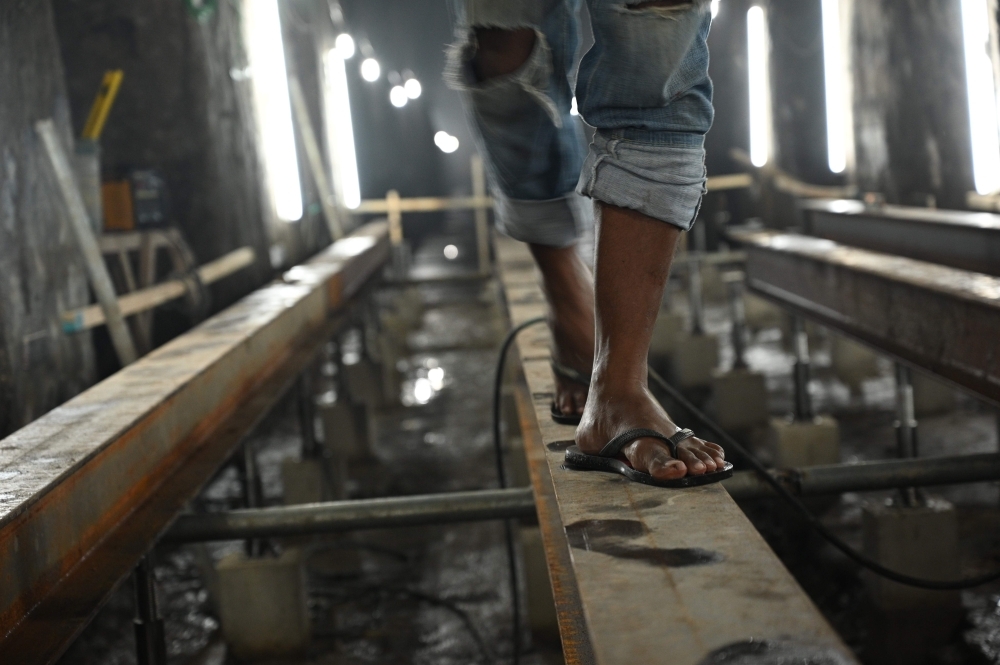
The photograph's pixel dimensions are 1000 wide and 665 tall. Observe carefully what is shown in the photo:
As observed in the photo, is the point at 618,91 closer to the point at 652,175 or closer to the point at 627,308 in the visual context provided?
the point at 652,175

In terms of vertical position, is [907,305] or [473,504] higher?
[907,305]

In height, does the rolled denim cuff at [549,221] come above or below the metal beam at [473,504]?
above

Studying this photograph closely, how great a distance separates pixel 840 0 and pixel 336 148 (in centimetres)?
605

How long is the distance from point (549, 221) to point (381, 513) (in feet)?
3.16

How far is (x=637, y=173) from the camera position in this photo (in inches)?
64.6

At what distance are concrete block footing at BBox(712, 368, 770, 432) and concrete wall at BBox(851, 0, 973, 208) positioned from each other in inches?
71.5

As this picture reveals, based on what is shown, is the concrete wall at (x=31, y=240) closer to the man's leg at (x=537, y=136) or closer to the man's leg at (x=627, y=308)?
the man's leg at (x=537, y=136)

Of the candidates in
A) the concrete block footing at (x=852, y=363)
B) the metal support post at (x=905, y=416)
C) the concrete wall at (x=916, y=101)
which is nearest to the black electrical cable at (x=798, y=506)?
the metal support post at (x=905, y=416)

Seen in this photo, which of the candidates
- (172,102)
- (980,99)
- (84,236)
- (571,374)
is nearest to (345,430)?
(172,102)

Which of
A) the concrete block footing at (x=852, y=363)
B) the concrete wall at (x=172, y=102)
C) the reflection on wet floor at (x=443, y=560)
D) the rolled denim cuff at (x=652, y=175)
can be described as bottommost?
the reflection on wet floor at (x=443, y=560)

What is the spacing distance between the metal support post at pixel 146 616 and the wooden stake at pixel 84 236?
2.03 meters

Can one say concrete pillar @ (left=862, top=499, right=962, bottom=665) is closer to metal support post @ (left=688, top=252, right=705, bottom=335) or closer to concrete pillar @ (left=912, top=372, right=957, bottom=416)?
concrete pillar @ (left=912, top=372, right=957, bottom=416)

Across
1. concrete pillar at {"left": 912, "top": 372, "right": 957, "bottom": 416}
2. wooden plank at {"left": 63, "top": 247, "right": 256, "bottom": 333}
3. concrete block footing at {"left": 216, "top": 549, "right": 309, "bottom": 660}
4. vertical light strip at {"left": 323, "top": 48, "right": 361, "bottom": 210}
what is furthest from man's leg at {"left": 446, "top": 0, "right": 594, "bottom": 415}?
vertical light strip at {"left": 323, "top": 48, "right": 361, "bottom": 210}

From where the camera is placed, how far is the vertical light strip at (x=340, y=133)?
11.4 metres
